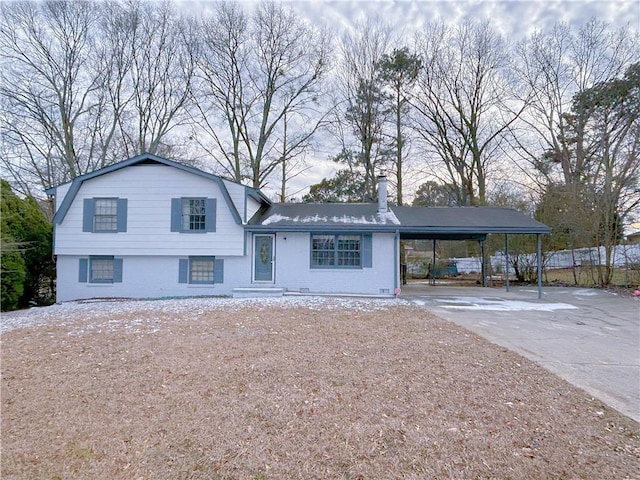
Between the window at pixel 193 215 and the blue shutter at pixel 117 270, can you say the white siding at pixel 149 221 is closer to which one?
the window at pixel 193 215

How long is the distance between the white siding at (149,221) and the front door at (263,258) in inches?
26.0

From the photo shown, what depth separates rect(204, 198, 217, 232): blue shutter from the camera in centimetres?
1190

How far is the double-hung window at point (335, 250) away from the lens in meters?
12.3

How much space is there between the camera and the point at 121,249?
1195cm

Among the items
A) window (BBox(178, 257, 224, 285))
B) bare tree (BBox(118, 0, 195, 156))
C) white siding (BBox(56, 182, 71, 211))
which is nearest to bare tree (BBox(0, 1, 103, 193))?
bare tree (BBox(118, 0, 195, 156))

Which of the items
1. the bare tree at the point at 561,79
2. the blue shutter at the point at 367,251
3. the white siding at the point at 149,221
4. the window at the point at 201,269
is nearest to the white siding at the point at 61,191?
the white siding at the point at 149,221

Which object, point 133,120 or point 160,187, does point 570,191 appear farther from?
point 133,120

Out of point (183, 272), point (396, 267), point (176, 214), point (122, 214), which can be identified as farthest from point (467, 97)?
point (122, 214)

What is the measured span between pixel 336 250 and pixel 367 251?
111 cm

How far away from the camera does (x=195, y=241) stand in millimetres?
11898

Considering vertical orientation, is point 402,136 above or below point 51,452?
above

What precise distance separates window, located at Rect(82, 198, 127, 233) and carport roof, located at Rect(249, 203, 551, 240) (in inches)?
178

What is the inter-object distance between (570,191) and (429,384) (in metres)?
15.9

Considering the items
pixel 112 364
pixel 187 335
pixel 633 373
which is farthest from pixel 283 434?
pixel 633 373
